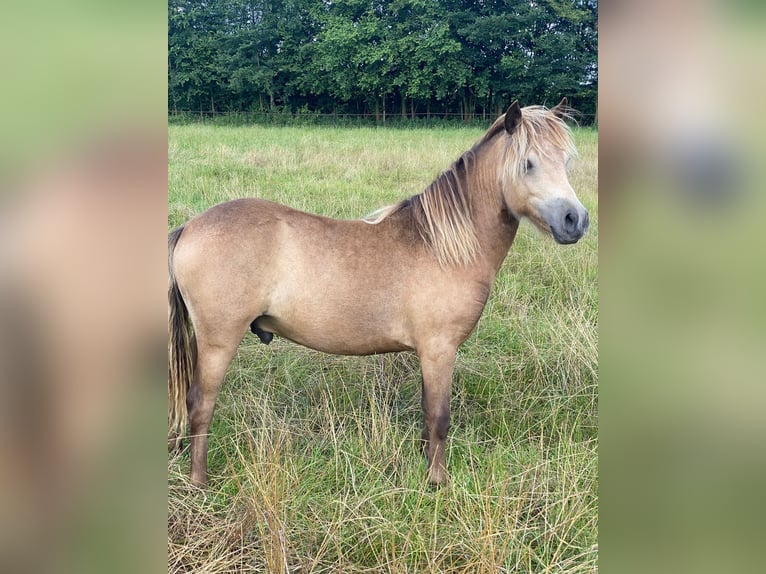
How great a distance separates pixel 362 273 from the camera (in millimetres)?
2258

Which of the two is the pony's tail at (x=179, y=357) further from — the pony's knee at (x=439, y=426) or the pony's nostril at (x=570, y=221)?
the pony's nostril at (x=570, y=221)

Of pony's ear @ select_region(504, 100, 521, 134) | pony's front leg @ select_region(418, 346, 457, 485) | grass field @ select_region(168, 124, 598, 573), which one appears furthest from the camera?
pony's front leg @ select_region(418, 346, 457, 485)

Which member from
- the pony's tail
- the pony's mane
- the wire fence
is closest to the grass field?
the pony's tail

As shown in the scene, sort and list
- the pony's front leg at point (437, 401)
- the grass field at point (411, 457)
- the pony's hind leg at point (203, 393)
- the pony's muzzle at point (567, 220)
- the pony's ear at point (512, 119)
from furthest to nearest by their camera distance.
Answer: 1. the pony's front leg at point (437, 401)
2. the pony's hind leg at point (203, 393)
3. the pony's ear at point (512, 119)
4. the pony's muzzle at point (567, 220)
5. the grass field at point (411, 457)

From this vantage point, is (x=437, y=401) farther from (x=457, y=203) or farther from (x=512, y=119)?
(x=512, y=119)

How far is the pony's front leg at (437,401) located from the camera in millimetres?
2289

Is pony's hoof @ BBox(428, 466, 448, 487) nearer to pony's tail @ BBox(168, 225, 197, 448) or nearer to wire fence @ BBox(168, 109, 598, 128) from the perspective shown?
pony's tail @ BBox(168, 225, 197, 448)

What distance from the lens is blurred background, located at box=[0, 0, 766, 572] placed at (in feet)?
1.39

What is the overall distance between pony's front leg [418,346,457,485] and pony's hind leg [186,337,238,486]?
2.71 ft

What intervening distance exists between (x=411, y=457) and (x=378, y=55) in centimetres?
1248

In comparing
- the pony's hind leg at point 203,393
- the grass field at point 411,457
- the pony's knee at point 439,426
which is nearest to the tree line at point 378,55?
the grass field at point 411,457

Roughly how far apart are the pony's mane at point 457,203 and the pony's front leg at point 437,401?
1.31 ft
